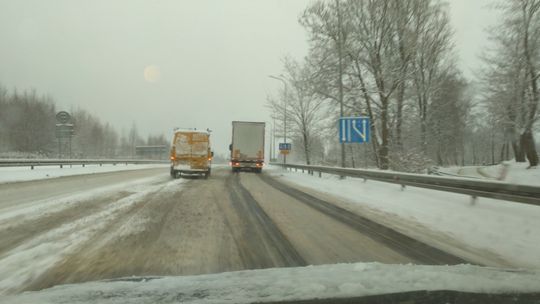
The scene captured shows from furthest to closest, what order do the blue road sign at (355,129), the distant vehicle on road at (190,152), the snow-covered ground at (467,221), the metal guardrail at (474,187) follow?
1. the distant vehicle on road at (190,152)
2. the blue road sign at (355,129)
3. the metal guardrail at (474,187)
4. the snow-covered ground at (467,221)

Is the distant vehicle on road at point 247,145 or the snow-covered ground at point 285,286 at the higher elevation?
the distant vehicle on road at point 247,145

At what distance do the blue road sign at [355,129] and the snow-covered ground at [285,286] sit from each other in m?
14.6


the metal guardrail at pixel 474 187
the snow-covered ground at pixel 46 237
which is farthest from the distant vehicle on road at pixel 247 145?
the snow-covered ground at pixel 46 237

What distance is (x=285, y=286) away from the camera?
2.68m

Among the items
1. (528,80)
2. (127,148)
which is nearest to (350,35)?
(528,80)

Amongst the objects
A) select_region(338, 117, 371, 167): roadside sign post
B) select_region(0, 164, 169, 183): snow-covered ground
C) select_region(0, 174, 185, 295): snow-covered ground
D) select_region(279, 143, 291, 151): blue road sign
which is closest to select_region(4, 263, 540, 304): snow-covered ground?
select_region(0, 174, 185, 295): snow-covered ground

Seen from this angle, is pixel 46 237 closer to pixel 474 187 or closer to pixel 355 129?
pixel 474 187

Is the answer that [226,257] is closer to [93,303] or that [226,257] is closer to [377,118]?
[93,303]

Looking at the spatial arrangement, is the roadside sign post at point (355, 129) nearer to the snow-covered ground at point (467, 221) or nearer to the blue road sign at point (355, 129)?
the blue road sign at point (355, 129)

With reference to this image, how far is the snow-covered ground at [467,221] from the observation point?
5646 mm

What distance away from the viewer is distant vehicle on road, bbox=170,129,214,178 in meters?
20.9

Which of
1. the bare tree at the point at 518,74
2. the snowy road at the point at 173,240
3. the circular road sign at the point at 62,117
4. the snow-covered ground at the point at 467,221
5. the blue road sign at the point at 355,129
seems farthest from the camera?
the circular road sign at the point at 62,117

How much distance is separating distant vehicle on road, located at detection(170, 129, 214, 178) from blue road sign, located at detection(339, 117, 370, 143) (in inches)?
302

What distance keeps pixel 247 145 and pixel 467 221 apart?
23.4m
